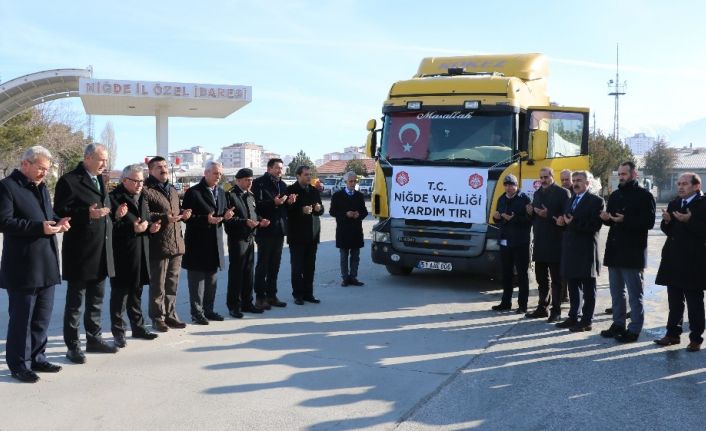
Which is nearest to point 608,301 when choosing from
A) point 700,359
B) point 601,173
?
point 700,359

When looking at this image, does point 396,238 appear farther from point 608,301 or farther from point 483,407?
point 483,407

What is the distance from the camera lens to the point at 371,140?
9.99 m

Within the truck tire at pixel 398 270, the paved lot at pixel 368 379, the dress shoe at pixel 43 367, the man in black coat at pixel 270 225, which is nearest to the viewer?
the paved lot at pixel 368 379

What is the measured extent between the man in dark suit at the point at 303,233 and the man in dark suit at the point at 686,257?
4.36 m

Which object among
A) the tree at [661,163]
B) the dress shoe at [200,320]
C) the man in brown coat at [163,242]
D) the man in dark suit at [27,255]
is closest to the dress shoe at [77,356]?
the man in dark suit at [27,255]

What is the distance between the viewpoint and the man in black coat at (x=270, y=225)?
7941 millimetres

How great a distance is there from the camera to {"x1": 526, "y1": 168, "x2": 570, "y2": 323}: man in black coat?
754 cm

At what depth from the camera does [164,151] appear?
30.9m

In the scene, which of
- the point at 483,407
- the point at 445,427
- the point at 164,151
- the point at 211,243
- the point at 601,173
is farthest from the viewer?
the point at 601,173

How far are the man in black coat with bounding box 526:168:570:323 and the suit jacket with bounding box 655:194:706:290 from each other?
4.80 ft

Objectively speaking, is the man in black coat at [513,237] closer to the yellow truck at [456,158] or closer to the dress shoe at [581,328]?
the yellow truck at [456,158]

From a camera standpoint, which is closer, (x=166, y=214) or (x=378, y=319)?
(x=166, y=214)

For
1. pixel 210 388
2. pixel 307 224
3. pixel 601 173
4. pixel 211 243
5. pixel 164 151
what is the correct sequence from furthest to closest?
pixel 601 173 → pixel 164 151 → pixel 307 224 → pixel 211 243 → pixel 210 388

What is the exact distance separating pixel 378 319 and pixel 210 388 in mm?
2966
